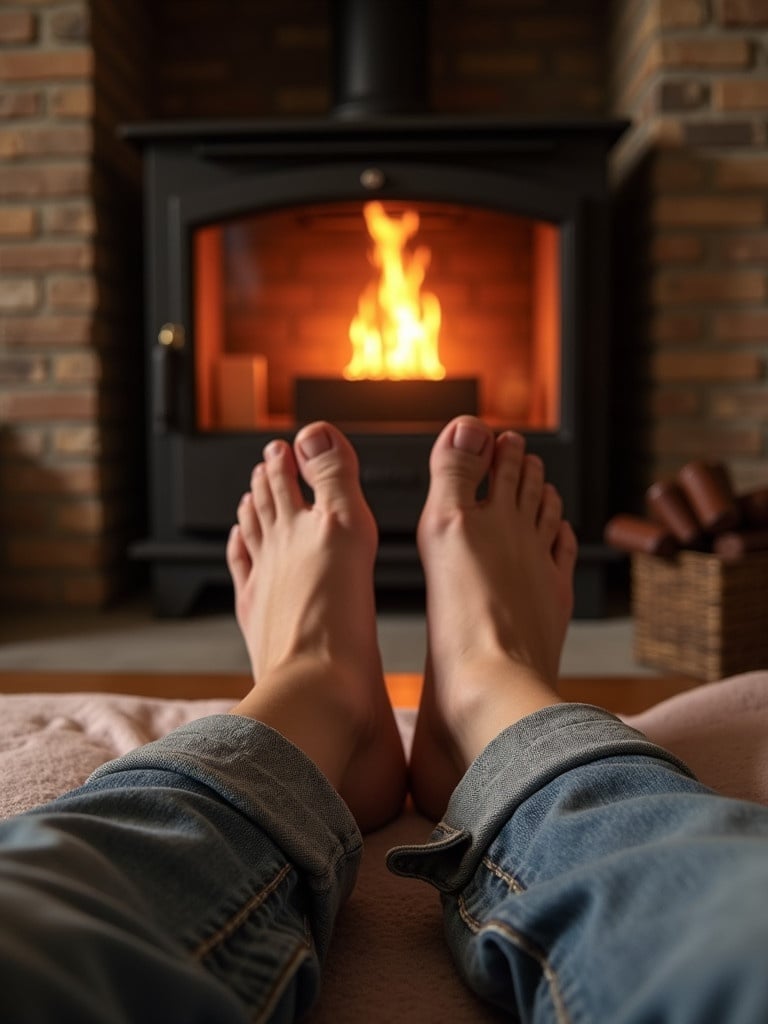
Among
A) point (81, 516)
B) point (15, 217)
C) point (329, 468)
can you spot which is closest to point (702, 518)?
point (329, 468)

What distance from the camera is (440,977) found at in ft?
1.72

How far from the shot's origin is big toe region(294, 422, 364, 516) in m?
1.09

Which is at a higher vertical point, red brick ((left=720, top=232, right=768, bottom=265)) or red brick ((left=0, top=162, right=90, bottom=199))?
red brick ((left=0, top=162, right=90, bottom=199))

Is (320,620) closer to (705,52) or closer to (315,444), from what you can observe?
(315,444)

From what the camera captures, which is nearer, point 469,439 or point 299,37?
point 469,439

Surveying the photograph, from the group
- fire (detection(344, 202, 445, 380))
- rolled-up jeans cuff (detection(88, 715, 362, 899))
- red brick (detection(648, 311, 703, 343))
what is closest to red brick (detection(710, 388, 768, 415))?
red brick (detection(648, 311, 703, 343))

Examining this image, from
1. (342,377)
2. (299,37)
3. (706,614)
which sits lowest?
(706,614)

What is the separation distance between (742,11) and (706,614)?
1228 millimetres

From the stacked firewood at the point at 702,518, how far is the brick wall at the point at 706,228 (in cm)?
46

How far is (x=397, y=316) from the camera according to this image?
88.1 inches

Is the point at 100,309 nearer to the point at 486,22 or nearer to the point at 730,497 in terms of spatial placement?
the point at 486,22

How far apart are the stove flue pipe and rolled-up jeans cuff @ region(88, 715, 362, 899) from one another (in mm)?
1825

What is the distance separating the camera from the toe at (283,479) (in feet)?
3.81

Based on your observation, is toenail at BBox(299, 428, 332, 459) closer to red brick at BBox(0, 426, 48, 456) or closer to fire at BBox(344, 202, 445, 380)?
fire at BBox(344, 202, 445, 380)
